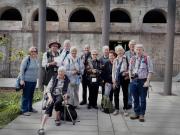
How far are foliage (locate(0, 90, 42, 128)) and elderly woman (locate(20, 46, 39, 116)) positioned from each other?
1.08ft

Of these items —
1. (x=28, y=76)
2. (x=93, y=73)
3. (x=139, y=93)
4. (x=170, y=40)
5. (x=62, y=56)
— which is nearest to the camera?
(x=139, y=93)

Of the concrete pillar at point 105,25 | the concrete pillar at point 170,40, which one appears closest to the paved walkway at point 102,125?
the concrete pillar at point 170,40

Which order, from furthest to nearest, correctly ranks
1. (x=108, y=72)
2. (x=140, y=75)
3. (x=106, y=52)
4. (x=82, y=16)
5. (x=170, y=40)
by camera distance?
(x=82, y=16) → (x=170, y=40) → (x=106, y=52) → (x=108, y=72) → (x=140, y=75)

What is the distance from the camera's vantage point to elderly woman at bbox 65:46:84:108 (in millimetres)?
11484

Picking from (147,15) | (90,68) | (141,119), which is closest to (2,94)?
(90,68)

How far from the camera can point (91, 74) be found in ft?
39.9

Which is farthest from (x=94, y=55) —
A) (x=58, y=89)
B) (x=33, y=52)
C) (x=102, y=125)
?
(x=102, y=125)

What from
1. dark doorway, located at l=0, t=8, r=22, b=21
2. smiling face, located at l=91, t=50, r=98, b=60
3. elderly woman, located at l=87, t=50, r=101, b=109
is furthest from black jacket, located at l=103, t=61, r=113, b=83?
dark doorway, located at l=0, t=8, r=22, b=21

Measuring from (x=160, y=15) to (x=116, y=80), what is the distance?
18.7 metres

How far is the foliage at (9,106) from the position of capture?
10.6 meters

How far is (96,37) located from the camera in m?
26.5

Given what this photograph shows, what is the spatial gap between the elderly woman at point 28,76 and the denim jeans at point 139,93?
8.98 ft

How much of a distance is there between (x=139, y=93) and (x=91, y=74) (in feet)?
6.63

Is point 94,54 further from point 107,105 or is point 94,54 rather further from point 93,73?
point 107,105
